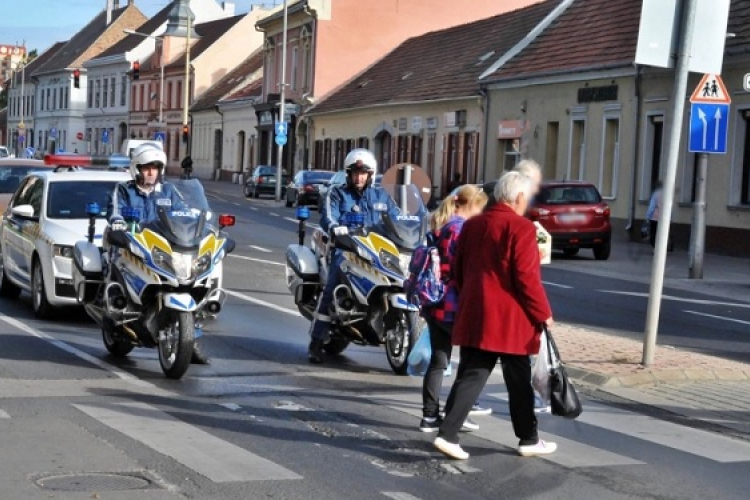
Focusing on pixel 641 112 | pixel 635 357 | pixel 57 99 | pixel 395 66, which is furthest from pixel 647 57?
pixel 57 99

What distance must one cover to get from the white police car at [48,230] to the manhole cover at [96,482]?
7.76 meters

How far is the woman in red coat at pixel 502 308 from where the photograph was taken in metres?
8.43

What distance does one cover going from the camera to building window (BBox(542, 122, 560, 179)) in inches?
1726

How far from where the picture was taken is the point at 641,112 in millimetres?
38094

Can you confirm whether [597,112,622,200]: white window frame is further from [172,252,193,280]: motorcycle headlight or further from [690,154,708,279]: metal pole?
[172,252,193,280]: motorcycle headlight

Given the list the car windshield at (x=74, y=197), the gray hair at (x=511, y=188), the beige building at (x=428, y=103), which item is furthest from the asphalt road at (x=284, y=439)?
the beige building at (x=428, y=103)

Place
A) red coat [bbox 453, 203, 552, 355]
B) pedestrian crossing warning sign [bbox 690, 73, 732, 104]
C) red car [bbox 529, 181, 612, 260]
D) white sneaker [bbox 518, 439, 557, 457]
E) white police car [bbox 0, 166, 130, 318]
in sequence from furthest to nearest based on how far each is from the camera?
red car [bbox 529, 181, 612, 260], white police car [bbox 0, 166, 130, 318], pedestrian crossing warning sign [bbox 690, 73, 732, 104], white sneaker [bbox 518, 439, 557, 457], red coat [bbox 453, 203, 552, 355]

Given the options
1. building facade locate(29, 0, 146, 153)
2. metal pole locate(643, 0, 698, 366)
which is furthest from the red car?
building facade locate(29, 0, 146, 153)

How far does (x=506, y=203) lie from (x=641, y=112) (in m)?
30.3

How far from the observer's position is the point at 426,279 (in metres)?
9.68

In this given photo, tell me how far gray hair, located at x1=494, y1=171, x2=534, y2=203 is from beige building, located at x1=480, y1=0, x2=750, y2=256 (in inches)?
938

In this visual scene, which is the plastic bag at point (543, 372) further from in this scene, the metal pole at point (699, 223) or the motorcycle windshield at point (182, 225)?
the metal pole at point (699, 223)

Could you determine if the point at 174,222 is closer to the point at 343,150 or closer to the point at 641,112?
the point at 641,112

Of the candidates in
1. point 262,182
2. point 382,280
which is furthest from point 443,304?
point 262,182
